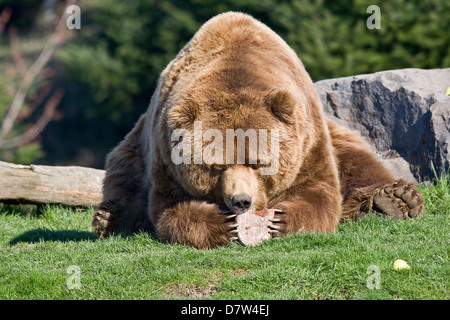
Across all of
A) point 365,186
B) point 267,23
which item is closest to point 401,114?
point 365,186

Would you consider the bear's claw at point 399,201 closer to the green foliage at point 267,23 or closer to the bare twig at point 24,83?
the bare twig at point 24,83

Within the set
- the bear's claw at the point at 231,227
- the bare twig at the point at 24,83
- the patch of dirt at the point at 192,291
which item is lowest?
the patch of dirt at the point at 192,291

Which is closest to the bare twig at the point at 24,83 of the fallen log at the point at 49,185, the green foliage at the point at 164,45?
the green foliage at the point at 164,45

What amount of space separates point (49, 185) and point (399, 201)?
12.9ft

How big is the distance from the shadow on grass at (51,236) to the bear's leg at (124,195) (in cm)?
32

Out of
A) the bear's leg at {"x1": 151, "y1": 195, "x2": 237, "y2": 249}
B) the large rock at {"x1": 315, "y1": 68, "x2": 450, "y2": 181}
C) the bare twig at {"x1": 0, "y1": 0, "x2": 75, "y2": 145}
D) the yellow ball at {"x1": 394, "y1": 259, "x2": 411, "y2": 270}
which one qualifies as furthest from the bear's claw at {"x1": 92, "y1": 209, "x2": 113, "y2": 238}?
the bare twig at {"x1": 0, "y1": 0, "x2": 75, "y2": 145}

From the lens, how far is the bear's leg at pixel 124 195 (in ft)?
19.6

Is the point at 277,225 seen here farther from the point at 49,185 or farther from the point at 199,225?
the point at 49,185

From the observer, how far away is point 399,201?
18.2ft

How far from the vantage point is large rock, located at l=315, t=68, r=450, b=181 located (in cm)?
697

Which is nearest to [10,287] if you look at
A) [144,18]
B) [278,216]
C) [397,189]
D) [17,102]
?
[278,216]

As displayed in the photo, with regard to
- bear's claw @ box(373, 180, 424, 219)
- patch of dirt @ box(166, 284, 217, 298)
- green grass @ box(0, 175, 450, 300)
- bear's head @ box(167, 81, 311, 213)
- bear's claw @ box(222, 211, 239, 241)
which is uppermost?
bear's head @ box(167, 81, 311, 213)

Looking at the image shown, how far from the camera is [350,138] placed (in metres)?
6.32

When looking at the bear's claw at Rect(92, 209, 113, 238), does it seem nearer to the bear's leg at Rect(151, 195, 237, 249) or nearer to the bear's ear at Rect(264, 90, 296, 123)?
the bear's leg at Rect(151, 195, 237, 249)
